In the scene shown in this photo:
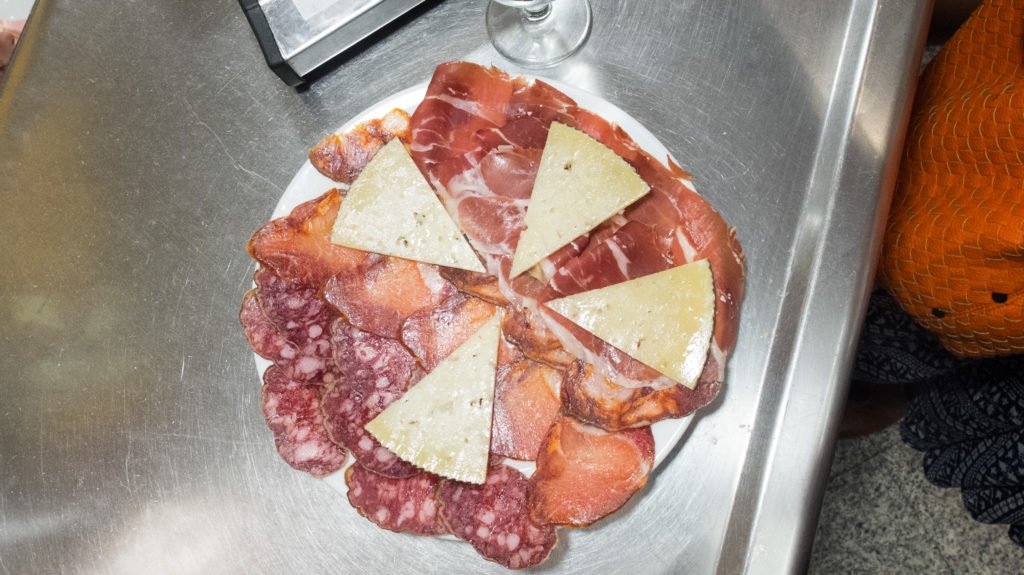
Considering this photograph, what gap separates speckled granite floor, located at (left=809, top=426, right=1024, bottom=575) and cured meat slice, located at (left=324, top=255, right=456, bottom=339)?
87 centimetres

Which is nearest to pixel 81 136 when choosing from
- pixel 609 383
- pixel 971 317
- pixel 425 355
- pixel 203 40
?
pixel 203 40

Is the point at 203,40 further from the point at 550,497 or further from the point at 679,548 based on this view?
the point at 679,548

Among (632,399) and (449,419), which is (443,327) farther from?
(632,399)

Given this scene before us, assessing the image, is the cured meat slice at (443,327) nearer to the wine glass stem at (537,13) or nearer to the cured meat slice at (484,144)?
the cured meat slice at (484,144)

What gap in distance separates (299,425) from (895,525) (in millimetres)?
1056

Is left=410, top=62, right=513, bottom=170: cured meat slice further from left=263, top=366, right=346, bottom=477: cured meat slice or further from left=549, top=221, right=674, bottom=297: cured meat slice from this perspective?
left=263, top=366, right=346, bottom=477: cured meat slice

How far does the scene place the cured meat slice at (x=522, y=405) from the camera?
86cm

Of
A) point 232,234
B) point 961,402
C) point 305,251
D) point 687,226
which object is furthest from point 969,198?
point 232,234

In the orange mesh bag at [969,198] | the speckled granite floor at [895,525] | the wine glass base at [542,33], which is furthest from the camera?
the speckled granite floor at [895,525]

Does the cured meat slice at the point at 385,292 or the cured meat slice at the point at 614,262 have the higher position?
the cured meat slice at the point at 614,262

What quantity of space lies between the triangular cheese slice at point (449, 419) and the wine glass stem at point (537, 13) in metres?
0.43

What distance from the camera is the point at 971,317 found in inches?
34.1

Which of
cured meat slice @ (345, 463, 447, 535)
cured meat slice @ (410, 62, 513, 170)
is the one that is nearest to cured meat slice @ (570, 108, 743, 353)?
cured meat slice @ (410, 62, 513, 170)

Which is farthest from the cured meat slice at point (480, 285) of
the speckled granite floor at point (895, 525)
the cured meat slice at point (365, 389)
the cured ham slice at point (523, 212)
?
the speckled granite floor at point (895, 525)
